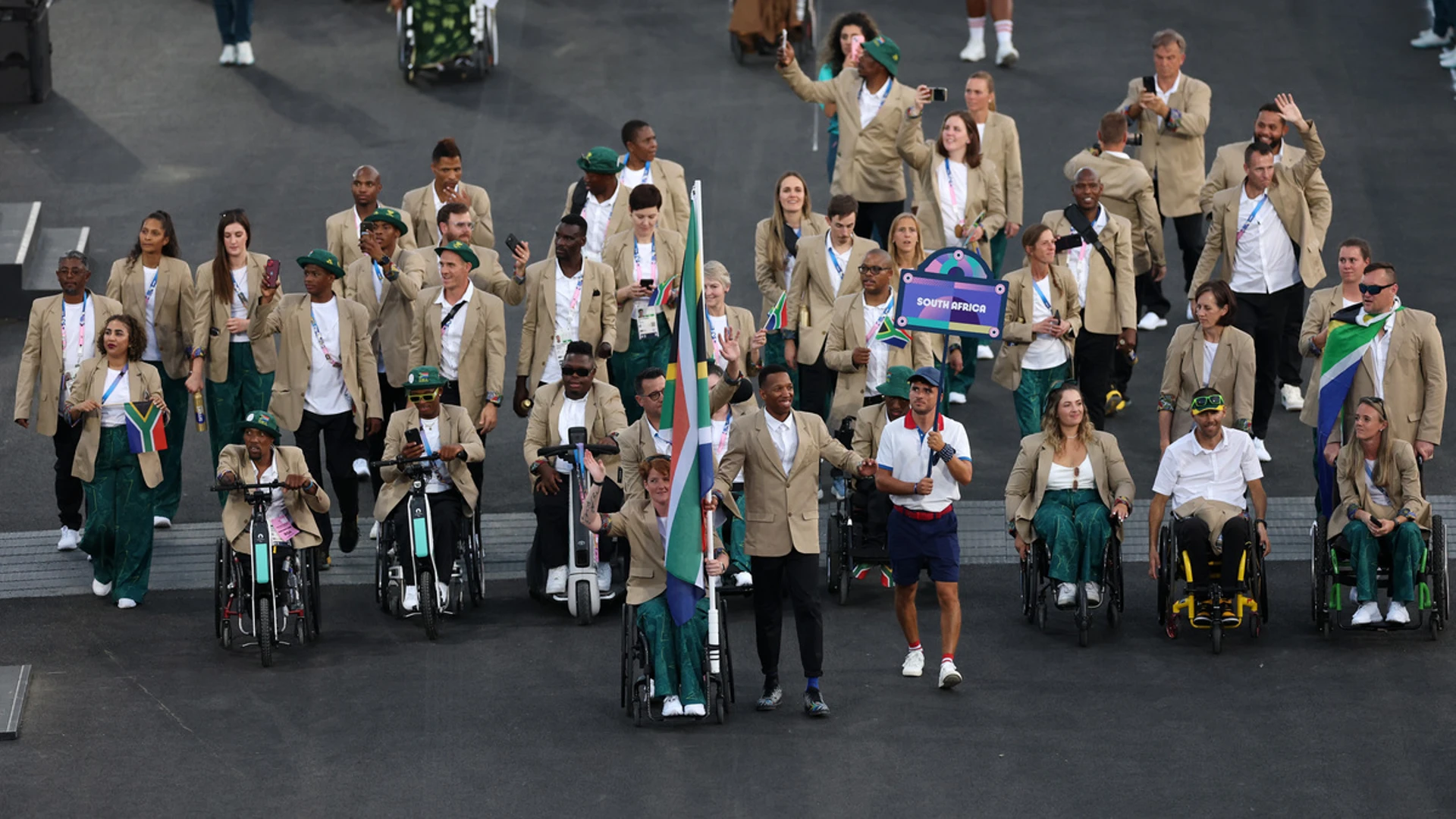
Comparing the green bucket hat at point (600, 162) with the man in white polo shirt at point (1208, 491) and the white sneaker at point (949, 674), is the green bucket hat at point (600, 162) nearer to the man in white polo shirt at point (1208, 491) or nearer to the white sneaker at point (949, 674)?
the man in white polo shirt at point (1208, 491)

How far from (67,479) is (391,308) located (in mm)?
2264

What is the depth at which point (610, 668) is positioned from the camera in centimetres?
1182

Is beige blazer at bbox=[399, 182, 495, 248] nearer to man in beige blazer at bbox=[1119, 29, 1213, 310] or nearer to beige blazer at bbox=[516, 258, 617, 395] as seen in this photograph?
beige blazer at bbox=[516, 258, 617, 395]

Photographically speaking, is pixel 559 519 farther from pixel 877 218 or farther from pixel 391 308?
pixel 877 218

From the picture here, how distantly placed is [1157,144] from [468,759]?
8395 mm

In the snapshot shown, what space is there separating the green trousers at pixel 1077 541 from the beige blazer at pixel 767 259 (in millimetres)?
3256

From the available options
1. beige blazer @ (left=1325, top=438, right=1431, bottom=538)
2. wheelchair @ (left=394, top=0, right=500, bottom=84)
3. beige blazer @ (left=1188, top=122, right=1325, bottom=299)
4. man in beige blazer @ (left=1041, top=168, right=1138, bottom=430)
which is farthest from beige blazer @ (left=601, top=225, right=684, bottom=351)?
wheelchair @ (left=394, top=0, right=500, bottom=84)

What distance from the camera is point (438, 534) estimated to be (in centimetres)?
1254

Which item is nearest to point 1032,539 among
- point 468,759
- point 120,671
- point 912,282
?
point 912,282

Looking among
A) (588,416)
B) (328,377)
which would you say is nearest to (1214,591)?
(588,416)

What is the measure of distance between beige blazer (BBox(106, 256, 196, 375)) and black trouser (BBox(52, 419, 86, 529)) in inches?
34.5

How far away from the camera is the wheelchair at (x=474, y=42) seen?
2078cm

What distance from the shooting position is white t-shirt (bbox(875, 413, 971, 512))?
11359mm

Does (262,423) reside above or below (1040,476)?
above
